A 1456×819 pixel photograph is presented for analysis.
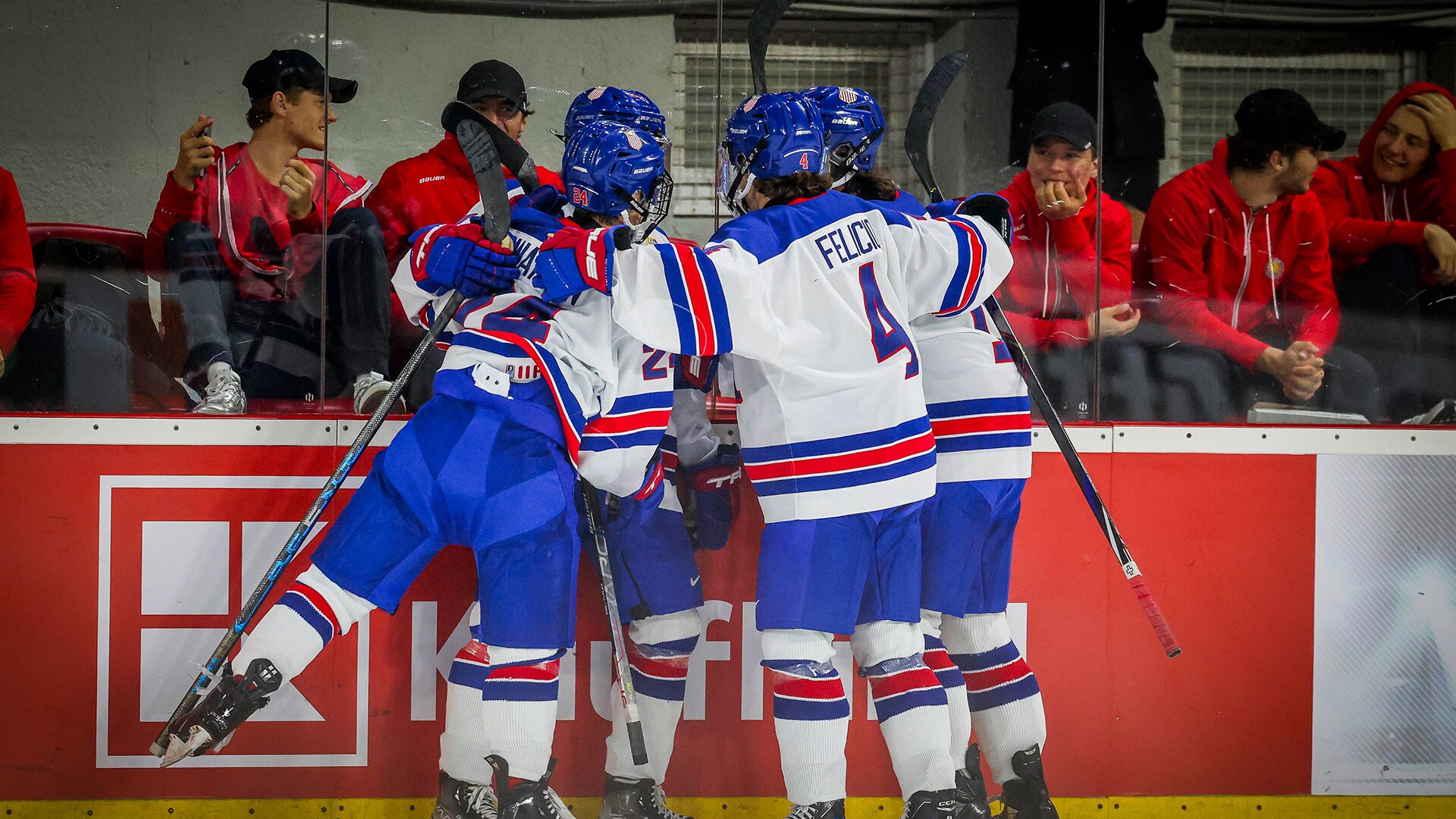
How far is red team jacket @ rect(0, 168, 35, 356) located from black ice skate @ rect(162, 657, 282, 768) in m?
0.96

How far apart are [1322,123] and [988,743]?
1.59 metres

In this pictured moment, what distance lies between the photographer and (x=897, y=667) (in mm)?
2127

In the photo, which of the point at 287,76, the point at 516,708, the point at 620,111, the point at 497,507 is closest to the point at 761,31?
the point at 620,111

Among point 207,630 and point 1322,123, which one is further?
point 1322,123

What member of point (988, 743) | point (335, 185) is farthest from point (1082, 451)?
point (335, 185)

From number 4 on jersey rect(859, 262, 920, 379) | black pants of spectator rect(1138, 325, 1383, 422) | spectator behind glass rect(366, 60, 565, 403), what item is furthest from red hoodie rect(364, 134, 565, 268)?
black pants of spectator rect(1138, 325, 1383, 422)

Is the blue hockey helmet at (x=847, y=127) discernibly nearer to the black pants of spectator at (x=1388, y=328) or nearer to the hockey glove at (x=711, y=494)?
the hockey glove at (x=711, y=494)

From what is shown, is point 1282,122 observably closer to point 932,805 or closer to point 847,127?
point 847,127

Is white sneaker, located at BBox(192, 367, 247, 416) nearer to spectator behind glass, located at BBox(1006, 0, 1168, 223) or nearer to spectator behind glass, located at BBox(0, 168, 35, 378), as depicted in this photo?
spectator behind glass, located at BBox(0, 168, 35, 378)

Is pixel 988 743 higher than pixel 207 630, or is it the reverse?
pixel 207 630

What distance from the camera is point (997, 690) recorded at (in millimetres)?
2354

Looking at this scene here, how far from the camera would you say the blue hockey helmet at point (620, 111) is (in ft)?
7.61

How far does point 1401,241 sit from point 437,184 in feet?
7.17

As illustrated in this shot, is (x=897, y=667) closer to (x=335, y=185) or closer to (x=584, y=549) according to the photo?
(x=584, y=549)
